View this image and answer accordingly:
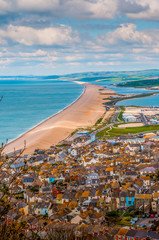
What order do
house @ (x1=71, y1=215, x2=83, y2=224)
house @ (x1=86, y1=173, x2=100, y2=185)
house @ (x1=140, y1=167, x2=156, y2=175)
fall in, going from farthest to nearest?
house @ (x1=140, y1=167, x2=156, y2=175) → house @ (x1=86, y1=173, x2=100, y2=185) → house @ (x1=71, y1=215, x2=83, y2=224)

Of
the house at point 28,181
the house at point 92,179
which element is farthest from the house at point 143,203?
the house at point 28,181

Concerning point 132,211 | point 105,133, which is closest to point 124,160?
point 132,211

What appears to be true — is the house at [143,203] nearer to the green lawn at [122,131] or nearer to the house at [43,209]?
the house at [43,209]

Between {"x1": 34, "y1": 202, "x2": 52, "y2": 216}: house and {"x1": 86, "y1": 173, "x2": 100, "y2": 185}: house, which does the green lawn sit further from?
{"x1": 34, "y1": 202, "x2": 52, "y2": 216}: house

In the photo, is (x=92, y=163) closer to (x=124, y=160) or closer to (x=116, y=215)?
(x=124, y=160)

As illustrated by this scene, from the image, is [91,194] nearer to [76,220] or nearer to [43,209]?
[43,209]

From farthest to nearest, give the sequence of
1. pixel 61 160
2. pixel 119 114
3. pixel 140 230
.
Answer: pixel 119 114 → pixel 61 160 → pixel 140 230

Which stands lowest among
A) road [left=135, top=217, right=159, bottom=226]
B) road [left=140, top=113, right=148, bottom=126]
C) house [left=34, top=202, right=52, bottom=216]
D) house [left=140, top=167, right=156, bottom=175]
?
road [left=135, top=217, right=159, bottom=226]

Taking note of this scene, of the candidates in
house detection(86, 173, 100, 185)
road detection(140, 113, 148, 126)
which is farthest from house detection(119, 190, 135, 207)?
road detection(140, 113, 148, 126)
